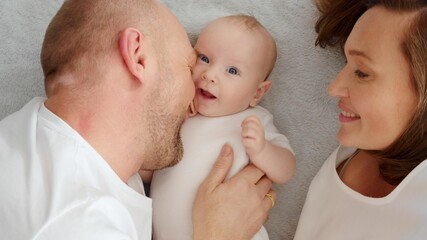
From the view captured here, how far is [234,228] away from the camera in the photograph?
1.50 metres

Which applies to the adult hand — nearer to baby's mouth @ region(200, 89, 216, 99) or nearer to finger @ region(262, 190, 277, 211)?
finger @ region(262, 190, 277, 211)

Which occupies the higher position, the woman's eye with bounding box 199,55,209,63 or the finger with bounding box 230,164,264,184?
the woman's eye with bounding box 199,55,209,63

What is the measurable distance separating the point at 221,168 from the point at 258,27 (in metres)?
0.49

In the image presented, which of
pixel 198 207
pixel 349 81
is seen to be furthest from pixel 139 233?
pixel 349 81

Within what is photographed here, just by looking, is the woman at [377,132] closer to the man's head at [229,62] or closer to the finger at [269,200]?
the finger at [269,200]

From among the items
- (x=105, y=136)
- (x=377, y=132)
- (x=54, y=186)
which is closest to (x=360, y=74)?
(x=377, y=132)

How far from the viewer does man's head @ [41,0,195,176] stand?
4.25 ft

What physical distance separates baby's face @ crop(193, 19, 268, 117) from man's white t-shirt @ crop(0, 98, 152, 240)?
432 millimetres

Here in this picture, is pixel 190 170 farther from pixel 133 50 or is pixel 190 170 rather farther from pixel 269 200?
pixel 133 50

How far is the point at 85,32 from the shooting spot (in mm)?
1321

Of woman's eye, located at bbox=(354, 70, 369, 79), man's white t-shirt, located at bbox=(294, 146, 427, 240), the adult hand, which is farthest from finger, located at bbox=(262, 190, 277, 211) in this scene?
woman's eye, located at bbox=(354, 70, 369, 79)

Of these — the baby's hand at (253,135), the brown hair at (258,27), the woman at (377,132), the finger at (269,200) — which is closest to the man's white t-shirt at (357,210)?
the woman at (377,132)

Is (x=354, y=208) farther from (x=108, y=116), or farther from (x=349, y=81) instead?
(x=108, y=116)

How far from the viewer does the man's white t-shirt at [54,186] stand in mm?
1115
